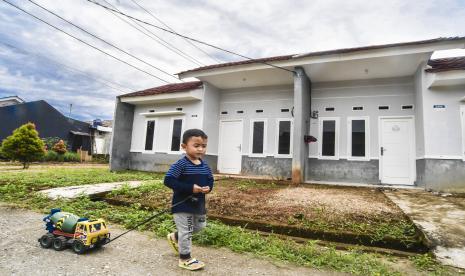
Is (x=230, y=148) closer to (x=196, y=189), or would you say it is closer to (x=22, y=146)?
(x=196, y=189)

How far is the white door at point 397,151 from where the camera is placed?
8656 millimetres

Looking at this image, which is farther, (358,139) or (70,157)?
(70,157)

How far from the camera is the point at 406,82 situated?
902 cm

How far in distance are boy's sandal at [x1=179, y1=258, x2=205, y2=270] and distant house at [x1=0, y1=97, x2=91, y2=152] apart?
24.3 metres

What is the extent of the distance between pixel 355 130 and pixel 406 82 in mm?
2302

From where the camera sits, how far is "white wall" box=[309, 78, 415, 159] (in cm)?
903

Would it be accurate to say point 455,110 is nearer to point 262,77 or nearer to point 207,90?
point 262,77

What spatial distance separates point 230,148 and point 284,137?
2416 millimetres

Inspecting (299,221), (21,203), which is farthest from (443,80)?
(21,203)

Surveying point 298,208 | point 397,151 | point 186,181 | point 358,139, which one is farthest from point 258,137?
point 186,181

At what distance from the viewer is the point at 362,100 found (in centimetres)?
951

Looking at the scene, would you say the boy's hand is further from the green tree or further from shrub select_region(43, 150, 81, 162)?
shrub select_region(43, 150, 81, 162)

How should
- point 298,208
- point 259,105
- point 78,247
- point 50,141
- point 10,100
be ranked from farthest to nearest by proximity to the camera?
point 10,100 < point 50,141 < point 259,105 < point 298,208 < point 78,247

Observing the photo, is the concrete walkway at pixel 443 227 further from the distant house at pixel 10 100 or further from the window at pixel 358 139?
the distant house at pixel 10 100
